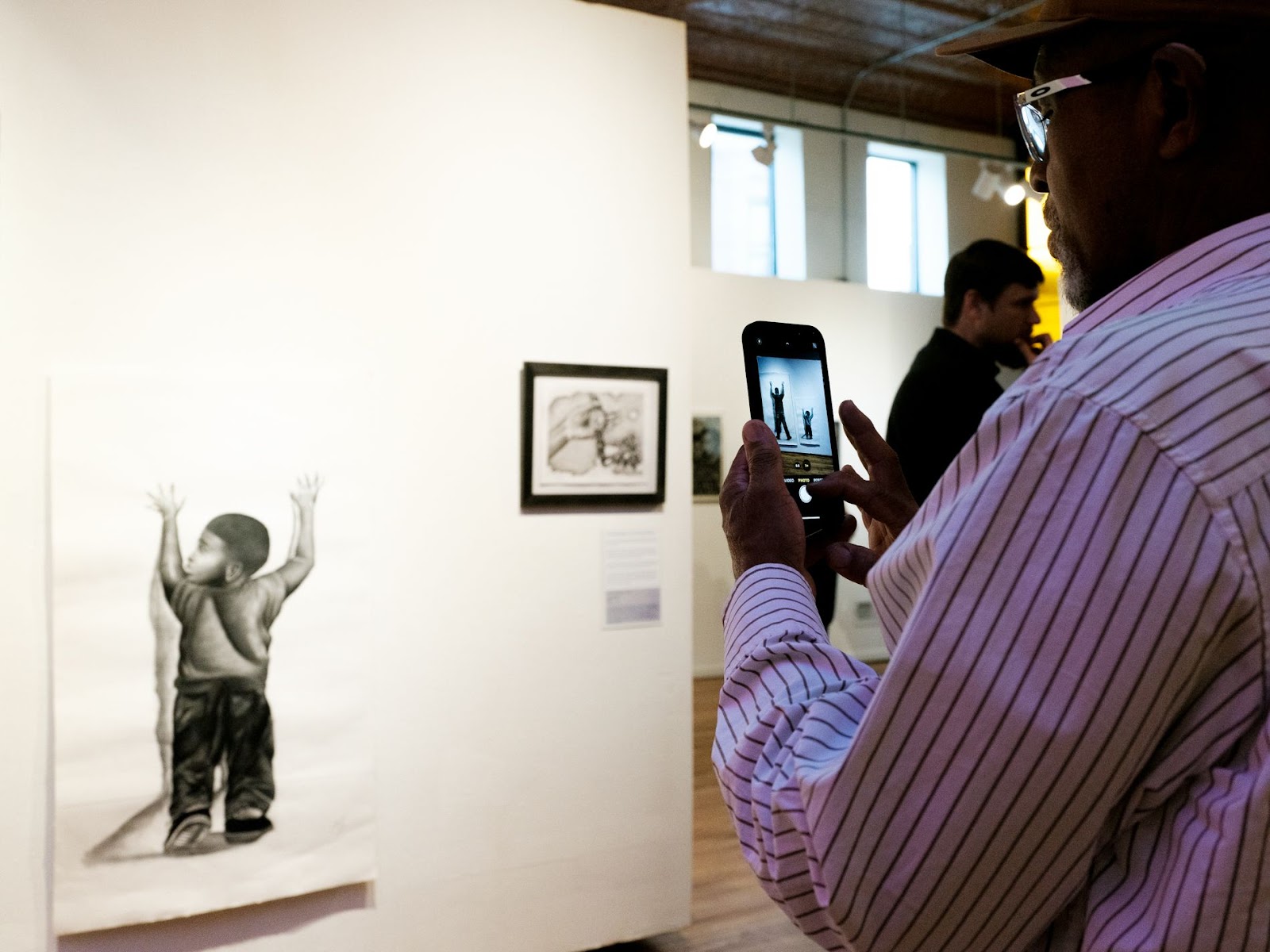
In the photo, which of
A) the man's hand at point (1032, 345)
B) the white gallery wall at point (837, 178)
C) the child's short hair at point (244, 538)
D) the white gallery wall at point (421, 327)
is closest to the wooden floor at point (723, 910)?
the white gallery wall at point (421, 327)

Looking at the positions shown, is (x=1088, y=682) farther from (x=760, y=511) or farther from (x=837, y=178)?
(x=837, y=178)

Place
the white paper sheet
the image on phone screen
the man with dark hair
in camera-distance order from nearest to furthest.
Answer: the image on phone screen < the man with dark hair < the white paper sheet

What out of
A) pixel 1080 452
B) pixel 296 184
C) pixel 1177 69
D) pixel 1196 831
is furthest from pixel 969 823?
pixel 296 184

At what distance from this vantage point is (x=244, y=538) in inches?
131

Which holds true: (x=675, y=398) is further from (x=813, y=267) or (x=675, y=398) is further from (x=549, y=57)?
(x=813, y=267)

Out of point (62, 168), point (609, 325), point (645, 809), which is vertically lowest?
point (645, 809)

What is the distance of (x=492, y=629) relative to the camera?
12.4 feet

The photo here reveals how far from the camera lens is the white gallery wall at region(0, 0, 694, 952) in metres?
3.15

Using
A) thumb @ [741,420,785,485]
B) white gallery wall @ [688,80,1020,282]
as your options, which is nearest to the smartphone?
thumb @ [741,420,785,485]

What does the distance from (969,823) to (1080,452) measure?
0.25 metres

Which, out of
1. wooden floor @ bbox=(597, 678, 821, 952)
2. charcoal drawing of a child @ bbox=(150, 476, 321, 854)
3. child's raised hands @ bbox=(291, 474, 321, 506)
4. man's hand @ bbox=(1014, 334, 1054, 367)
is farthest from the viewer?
man's hand @ bbox=(1014, 334, 1054, 367)

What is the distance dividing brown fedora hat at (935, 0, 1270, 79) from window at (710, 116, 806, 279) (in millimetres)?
8697

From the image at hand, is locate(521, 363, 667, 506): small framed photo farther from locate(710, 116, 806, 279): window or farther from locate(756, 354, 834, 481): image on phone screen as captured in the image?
locate(710, 116, 806, 279): window

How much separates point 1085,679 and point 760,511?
476mm
